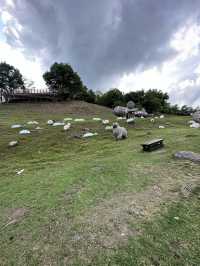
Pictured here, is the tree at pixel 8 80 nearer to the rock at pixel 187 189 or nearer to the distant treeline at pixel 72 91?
the distant treeline at pixel 72 91

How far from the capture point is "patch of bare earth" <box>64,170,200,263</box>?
136 inches

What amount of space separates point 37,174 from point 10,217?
2993 millimetres

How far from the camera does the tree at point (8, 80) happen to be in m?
38.9

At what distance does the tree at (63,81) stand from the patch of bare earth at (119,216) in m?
35.9

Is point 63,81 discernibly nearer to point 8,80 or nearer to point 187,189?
point 8,80

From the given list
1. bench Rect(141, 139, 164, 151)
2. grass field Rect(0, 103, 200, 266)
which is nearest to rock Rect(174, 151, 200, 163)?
grass field Rect(0, 103, 200, 266)

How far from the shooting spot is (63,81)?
126ft

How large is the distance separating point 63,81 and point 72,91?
2.71 meters

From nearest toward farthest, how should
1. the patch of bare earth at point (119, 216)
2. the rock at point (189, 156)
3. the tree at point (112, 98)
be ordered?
the patch of bare earth at point (119, 216)
the rock at point (189, 156)
the tree at point (112, 98)

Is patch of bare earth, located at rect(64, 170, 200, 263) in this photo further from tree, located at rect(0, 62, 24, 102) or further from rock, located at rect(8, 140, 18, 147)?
tree, located at rect(0, 62, 24, 102)

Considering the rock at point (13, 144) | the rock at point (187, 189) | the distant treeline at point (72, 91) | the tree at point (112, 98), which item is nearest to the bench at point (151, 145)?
the rock at point (187, 189)

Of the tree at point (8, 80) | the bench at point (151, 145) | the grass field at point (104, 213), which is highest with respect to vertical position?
the tree at point (8, 80)

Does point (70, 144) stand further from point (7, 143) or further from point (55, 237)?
point (55, 237)

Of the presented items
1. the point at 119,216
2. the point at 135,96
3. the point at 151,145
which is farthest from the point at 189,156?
the point at 135,96
